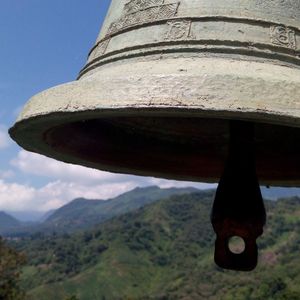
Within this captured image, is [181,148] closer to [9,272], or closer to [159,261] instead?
[9,272]

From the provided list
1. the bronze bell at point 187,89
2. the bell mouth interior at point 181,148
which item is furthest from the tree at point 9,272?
the bronze bell at point 187,89

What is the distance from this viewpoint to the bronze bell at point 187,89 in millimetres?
1256

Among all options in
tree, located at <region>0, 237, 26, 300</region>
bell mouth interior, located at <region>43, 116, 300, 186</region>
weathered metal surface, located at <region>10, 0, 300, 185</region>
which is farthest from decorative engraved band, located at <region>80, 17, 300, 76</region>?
tree, located at <region>0, 237, 26, 300</region>

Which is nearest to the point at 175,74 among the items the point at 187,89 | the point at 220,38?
the point at 187,89

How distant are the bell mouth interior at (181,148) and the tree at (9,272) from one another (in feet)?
87.2

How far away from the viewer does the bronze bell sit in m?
1.26

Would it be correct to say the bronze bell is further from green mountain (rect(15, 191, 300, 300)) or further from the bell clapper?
green mountain (rect(15, 191, 300, 300))

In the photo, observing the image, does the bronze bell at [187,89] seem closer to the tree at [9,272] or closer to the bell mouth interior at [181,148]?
the bell mouth interior at [181,148]

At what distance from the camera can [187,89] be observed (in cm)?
126

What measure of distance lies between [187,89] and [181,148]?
4.05 ft

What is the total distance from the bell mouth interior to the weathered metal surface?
4 centimetres

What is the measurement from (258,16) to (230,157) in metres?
0.63

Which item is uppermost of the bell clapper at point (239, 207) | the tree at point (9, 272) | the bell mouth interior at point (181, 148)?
the bell mouth interior at point (181, 148)

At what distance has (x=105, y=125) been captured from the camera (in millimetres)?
2227
